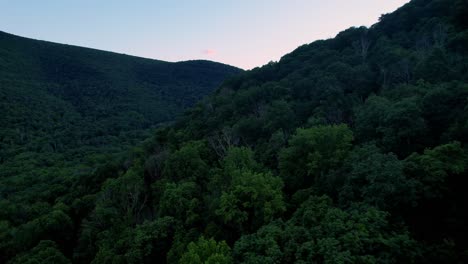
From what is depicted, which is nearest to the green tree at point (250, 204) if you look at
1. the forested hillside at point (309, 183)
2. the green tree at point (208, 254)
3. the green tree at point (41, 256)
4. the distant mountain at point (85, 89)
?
the forested hillside at point (309, 183)

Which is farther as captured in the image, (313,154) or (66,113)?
(66,113)

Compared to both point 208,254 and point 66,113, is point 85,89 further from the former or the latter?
point 208,254

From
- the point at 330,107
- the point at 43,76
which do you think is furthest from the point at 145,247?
the point at 43,76

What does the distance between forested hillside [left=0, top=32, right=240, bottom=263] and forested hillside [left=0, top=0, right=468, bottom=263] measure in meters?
0.96

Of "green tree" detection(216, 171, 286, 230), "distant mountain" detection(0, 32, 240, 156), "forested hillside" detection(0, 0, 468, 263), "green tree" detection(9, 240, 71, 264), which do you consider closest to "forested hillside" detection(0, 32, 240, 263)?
"distant mountain" detection(0, 32, 240, 156)

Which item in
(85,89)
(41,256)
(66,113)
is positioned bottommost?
(41,256)

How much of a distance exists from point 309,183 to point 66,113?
342 feet

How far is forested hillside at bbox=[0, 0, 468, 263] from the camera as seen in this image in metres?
18.5

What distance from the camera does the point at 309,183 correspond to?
29.2 meters

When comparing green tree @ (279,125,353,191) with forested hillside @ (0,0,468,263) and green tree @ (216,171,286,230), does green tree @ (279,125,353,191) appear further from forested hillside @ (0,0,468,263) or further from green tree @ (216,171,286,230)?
green tree @ (216,171,286,230)

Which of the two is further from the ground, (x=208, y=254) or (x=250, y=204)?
(x=250, y=204)

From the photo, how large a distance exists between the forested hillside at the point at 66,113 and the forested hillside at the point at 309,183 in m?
0.96

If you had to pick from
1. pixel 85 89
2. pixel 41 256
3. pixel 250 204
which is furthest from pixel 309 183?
pixel 85 89

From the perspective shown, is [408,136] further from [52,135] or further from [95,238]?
[52,135]
